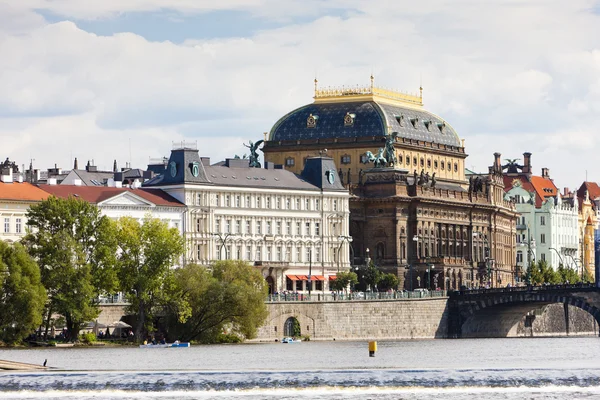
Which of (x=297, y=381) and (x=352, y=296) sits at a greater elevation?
(x=352, y=296)

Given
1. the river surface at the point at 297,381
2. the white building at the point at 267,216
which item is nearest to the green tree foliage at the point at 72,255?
the river surface at the point at 297,381

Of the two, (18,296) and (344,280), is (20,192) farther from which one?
(344,280)

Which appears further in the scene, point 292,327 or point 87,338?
point 292,327

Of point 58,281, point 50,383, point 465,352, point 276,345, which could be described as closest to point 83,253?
point 58,281

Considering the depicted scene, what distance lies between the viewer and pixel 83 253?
14412cm

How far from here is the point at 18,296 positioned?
13588 centimetres

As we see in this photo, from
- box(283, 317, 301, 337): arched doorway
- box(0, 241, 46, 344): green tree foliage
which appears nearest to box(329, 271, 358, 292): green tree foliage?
box(283, 317, 301, 337): arched doorway

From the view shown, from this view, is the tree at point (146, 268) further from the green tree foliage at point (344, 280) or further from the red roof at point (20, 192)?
the green tree foliage at point (344, 280)

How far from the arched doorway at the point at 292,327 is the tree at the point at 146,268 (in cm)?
1858

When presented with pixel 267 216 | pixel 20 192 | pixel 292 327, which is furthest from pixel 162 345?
pixel 267 216

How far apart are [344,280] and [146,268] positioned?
43415mm

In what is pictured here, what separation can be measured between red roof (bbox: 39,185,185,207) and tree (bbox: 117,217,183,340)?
57.6 ft

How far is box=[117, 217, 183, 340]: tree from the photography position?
481 ft

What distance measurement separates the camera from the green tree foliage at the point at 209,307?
487 feet
